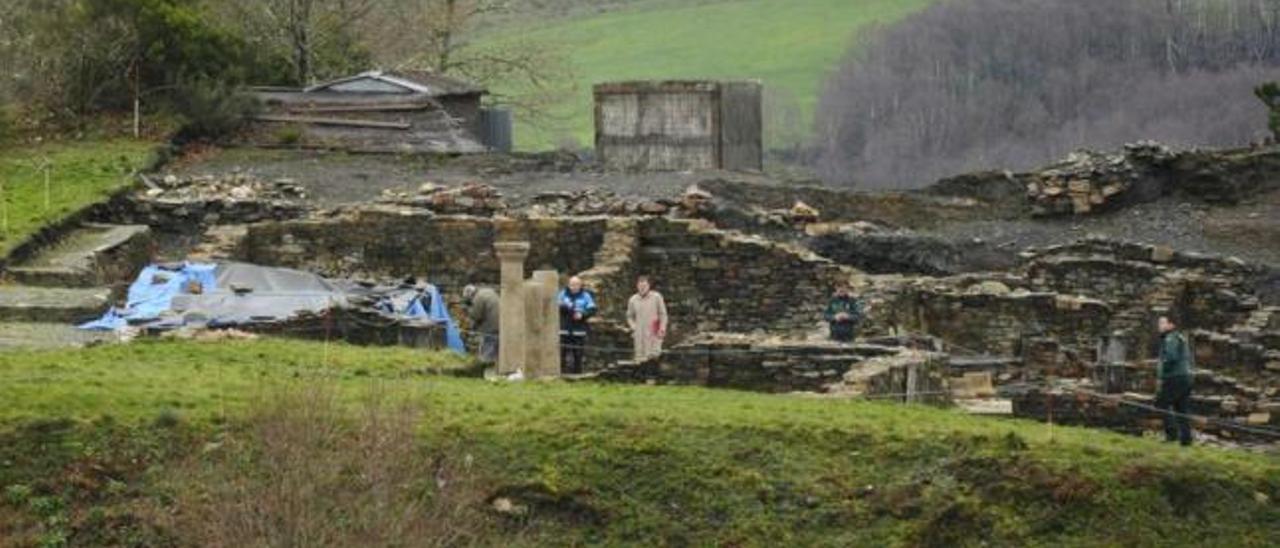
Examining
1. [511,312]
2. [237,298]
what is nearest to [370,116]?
[237,298]

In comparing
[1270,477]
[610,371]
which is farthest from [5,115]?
[1270,477]

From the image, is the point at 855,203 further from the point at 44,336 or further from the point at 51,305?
the point at 44,336

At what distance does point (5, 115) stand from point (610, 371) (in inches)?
941

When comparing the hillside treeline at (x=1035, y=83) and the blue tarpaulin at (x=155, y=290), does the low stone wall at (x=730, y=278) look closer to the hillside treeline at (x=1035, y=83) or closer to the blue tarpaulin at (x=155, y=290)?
the blue tarpaulin at (x=155, y=290)

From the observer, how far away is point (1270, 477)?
2866 cm

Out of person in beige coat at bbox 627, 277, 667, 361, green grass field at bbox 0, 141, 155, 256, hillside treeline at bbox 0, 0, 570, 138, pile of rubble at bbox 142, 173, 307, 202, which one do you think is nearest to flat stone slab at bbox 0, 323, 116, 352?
person in beige coat at bbox 627, 277, 667, 361

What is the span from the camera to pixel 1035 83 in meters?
112

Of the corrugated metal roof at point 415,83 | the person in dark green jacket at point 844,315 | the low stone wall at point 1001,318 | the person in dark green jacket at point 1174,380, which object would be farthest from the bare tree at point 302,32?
the person in dark green jacket at point 1174,380

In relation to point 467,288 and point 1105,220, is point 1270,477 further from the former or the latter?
point 1105,220

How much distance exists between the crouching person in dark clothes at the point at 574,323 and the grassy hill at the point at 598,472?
7150 mm

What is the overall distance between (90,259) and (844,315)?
10.8 meters

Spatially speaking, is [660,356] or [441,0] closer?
[660,356]

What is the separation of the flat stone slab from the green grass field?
6.13m

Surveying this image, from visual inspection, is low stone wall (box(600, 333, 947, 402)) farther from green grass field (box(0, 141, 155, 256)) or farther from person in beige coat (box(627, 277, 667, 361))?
green grass field (box(0, 141, 155, 256))
